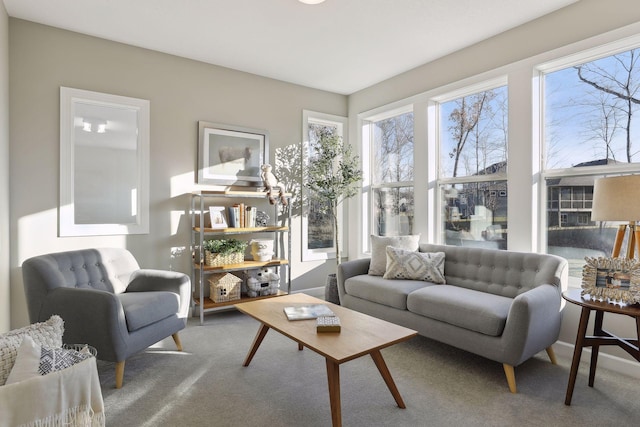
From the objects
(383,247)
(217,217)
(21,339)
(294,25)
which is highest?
(294,25)

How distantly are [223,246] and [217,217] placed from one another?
1.04 feet

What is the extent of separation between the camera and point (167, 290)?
2.96 m

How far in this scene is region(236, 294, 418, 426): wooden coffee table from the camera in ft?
6.14

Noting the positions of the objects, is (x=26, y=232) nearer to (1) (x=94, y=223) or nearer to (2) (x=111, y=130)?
(1) (x=94, y=223)

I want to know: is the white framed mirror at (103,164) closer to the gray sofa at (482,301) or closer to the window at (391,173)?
the gray sofa at (482,301)

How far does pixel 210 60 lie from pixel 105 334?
295cm

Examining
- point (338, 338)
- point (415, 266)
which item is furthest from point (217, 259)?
point (338, 338)

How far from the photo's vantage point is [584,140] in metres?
2.95

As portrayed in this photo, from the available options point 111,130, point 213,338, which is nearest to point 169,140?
point 111,130

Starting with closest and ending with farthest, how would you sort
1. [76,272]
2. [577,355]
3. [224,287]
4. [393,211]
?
[577,355] < [76,272] < [224,287] < [393,211]

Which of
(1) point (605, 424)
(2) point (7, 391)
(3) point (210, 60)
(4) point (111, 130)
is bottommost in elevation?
(1) point (605, 424)

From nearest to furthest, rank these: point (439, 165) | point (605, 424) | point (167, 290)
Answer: point (605, 424), point (167, 290), point (439, 165)

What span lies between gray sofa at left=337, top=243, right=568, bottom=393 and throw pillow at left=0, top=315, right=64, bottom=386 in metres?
2.38

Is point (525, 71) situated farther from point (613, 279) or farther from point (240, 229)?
point (240, 229)
